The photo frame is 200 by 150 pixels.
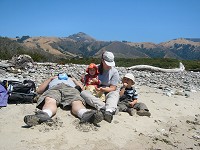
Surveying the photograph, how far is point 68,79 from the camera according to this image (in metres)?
8.05

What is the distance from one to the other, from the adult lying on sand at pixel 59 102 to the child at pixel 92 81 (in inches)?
13.3

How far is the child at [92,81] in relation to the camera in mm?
7679

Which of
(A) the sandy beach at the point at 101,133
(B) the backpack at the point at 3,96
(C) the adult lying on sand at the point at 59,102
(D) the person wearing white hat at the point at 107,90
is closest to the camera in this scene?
(A) the sandy beach at the point at 101,133

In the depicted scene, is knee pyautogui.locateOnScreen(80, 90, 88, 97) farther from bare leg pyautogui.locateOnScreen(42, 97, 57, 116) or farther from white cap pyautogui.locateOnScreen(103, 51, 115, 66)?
white cap pyautogui.locateOnScreen(103, 51, 115, 66)

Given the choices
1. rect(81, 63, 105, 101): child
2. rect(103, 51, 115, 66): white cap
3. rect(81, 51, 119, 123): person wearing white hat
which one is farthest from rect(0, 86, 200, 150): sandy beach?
rect(103, 51, 115, 66): white cap

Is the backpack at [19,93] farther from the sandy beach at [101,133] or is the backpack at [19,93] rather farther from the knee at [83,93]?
the knee at [83,93]

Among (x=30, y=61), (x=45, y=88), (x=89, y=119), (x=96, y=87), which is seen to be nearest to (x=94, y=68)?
(x=96, y=87)

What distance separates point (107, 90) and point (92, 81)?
1.60ft

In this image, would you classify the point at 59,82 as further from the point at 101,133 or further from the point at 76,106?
the point at 101,133

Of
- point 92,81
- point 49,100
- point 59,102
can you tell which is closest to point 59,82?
point 59,102

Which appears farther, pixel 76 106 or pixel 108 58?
pixel 108 58

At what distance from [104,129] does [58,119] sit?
98 cm

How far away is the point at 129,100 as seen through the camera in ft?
26.2

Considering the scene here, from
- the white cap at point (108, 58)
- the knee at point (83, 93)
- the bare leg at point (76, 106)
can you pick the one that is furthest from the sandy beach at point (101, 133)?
the white cap at point (108, 58)
